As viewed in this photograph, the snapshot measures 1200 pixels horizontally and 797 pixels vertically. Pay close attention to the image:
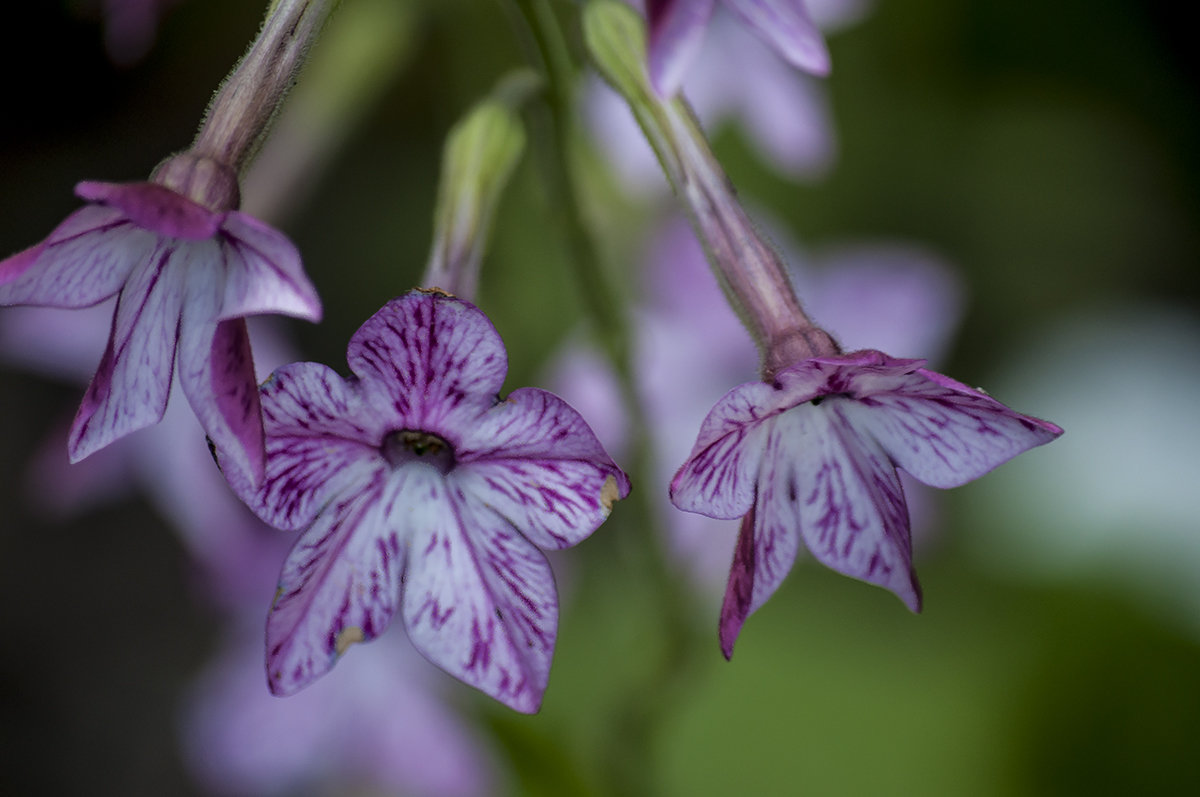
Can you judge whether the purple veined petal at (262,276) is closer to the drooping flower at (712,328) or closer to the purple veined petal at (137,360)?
the purple veined petal at (137,360)

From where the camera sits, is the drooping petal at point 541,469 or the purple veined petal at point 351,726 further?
the purple veined petal at point 351,726

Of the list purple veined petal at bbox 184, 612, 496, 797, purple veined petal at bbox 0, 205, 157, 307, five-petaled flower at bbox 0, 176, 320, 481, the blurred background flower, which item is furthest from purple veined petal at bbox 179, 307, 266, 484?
purple veined petal at bbox 184, 612, 496, 797

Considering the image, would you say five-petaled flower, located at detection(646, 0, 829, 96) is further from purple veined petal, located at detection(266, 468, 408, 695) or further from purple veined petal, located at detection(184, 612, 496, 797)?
purple veined petal, located at detection(184, 612, 496, 797)

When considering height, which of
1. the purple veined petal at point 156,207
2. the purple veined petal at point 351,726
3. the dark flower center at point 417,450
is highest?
the purple veined petal at point 156,207

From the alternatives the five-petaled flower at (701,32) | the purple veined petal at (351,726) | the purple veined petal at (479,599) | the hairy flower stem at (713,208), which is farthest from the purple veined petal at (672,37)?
the purple veined petal at (351,726)

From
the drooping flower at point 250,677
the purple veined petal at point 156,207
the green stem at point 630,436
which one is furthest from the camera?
the drooping flower at point 250,677

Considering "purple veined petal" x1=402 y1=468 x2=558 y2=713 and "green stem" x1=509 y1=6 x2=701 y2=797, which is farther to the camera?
"green stem" x1=509 y1=6 x2=701 y2=797
